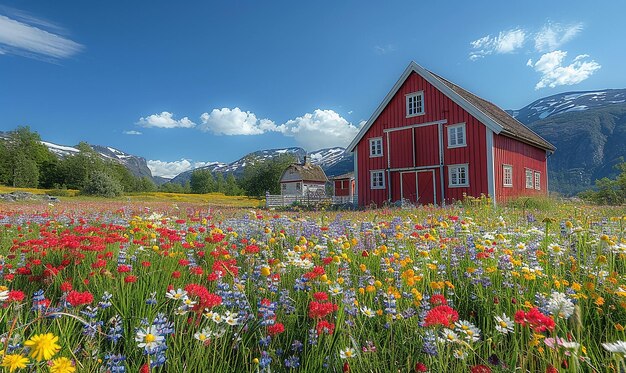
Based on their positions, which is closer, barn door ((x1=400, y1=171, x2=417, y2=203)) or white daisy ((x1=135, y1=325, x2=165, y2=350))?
white daisy ((x1=135, y1=325, x2=165, y2=350))

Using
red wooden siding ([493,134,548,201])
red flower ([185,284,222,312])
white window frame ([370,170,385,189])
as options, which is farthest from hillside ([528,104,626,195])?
red flower ([185,284,222,312])

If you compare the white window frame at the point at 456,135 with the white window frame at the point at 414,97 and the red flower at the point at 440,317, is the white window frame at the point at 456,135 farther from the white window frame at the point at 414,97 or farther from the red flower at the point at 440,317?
Result: the red flower at the point at 440,317

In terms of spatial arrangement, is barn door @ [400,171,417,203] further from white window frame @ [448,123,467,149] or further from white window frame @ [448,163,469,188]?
white window frame @ [448,123,467,149]

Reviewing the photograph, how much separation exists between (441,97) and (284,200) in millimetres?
19291

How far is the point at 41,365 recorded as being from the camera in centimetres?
145

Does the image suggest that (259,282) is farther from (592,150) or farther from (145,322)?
(592,150)

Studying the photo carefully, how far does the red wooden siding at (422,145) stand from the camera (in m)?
18.9

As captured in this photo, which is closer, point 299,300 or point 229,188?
point 299,300

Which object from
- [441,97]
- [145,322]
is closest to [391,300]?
[145,322]

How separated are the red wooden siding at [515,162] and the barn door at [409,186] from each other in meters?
4.64

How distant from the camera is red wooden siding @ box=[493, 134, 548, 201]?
18844 mm

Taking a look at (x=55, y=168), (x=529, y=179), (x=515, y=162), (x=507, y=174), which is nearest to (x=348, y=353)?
(x=507, y=174)

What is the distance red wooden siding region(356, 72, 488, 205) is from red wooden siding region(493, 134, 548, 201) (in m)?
1.01

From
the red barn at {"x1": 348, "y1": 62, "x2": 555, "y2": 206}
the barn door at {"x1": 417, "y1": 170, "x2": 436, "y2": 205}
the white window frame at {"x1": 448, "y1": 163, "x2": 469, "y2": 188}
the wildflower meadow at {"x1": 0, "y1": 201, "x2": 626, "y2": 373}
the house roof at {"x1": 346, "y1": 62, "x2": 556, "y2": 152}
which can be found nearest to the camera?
the wildflower meadow at {"x1": 0, "y1": 201, "x2": 626, "y2": 373}
